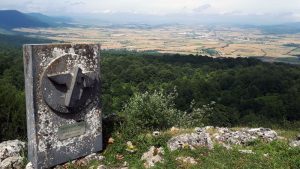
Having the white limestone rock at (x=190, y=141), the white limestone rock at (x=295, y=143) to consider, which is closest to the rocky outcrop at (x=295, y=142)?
the white limestone rock at (x=295, y=143)

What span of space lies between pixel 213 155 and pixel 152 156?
57.7 inches

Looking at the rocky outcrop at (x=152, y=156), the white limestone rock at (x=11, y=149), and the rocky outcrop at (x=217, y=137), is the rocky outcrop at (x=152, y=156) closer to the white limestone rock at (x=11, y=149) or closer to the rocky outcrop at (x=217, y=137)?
the rocky outcrop at (x=217, y=137)

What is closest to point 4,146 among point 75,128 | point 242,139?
point 75,128

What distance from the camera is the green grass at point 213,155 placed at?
8711 mm

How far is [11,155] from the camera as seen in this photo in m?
9.83

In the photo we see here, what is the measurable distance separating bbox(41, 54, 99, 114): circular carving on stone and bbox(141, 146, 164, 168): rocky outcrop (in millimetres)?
1986

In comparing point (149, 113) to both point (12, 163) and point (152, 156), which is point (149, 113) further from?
point (12, 163)

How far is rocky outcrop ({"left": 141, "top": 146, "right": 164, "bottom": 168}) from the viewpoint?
895 centimetres

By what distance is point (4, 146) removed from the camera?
389 inches

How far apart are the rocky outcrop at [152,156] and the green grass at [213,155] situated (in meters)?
0.13

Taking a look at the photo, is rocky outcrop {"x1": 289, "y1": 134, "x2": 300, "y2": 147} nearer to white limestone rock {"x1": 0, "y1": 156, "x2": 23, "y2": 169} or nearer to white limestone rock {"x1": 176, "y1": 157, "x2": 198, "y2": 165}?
white limestone rock {"x1": 176, "y1": 157, "x2": 198, "y2": 165}

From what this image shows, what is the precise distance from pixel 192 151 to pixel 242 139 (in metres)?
2.05

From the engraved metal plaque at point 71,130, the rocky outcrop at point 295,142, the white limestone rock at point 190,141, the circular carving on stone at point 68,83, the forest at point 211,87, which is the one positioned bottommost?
the forest at point 211,87

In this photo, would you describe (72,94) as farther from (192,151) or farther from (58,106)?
(192,151)
